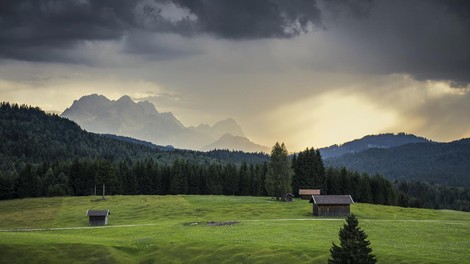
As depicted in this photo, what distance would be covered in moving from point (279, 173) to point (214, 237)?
79376 mm

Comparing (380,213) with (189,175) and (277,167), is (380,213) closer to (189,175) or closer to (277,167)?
(277,167)

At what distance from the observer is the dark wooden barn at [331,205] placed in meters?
115

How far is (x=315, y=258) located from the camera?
5941 cm

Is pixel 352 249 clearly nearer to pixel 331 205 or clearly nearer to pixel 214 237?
pixel 214 237

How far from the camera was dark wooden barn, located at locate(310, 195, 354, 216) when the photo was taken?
11525cm

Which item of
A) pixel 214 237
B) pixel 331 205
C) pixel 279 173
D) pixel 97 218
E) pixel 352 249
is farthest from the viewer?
pixel 279 173

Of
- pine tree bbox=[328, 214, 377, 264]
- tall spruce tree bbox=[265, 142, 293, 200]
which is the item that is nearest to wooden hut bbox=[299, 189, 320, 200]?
tall spruce tree bbox=[265, 142, 293, 200]

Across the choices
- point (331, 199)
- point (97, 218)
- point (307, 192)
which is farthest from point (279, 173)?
point (97, 218)

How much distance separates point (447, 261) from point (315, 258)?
1530 centimetres

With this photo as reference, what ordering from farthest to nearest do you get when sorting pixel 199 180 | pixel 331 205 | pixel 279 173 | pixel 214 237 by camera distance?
1. pixel 199 180
2. pixel 279 173
3. pixel 331 205
4. pixel 214 237

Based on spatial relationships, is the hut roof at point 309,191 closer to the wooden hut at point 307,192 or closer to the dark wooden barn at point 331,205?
the wooden hut at point 307,192

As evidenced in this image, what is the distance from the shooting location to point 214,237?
77.6 meters

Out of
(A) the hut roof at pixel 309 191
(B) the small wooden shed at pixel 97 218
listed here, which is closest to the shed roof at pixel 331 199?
(A) the hut roof at pixel 309 191

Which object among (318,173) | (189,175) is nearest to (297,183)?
(318,173)
